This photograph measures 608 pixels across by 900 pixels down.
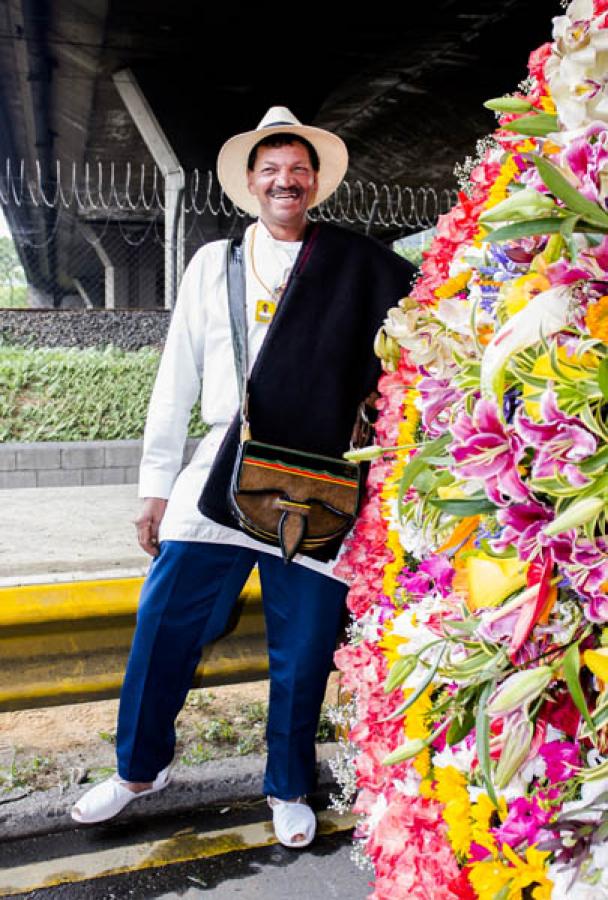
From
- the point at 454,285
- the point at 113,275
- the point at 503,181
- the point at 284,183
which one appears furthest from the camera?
the point at 113,275

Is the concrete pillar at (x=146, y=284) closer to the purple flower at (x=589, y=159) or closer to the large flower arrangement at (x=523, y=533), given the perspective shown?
the large flower arrangement at (x=523, y=533)

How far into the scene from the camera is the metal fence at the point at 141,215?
46.7ft

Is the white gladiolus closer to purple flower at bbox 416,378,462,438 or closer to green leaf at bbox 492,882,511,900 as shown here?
purple flower at bbox 416,378,462,438

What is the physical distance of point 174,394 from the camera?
103 inches

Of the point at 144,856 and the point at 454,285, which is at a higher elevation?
the point at 454,285

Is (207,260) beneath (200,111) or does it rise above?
beneath

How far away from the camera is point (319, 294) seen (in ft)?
7.79

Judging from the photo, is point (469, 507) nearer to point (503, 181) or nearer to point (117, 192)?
point (503, 181)

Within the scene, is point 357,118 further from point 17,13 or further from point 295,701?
point 295,701

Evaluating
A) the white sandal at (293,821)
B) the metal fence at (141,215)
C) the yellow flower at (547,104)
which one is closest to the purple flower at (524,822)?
the yellow flower at (547,104)

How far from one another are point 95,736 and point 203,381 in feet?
4.33

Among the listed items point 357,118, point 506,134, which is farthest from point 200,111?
point 506,134

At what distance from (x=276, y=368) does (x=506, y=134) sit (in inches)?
36.1

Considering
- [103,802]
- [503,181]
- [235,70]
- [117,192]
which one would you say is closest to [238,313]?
[503,181]
